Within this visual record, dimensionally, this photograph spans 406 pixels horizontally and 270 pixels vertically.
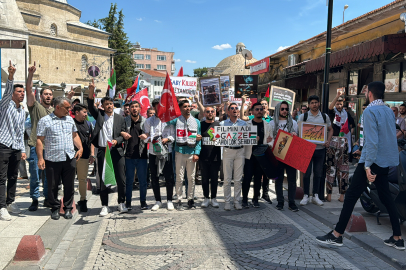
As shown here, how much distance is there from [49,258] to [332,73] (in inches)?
675

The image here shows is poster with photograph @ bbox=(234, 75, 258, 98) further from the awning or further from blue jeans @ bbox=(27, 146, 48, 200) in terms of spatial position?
blue jeans @ bbox=(27, 146, 48, 200)

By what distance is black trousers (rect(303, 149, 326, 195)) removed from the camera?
7062mm

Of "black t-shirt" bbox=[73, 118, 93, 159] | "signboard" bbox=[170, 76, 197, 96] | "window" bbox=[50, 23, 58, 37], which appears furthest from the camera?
"window" bbox=[50, 23, 58, 37]

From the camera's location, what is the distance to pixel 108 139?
254 inches

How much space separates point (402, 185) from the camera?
4.95m

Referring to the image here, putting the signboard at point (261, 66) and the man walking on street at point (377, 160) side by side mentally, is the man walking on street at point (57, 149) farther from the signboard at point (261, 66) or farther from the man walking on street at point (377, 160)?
the signboard at point (261, 66)

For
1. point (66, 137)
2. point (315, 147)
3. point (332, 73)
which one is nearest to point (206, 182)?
point (315, 147)

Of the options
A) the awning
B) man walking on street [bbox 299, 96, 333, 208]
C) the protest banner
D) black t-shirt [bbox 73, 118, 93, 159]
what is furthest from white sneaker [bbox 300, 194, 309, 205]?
the awning

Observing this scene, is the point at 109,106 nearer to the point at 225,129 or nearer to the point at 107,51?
the point at 225,129

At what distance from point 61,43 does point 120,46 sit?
11479 millimetres

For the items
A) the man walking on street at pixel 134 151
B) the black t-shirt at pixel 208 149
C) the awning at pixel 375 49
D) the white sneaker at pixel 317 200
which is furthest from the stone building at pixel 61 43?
the white sneaker at pixel 317 200

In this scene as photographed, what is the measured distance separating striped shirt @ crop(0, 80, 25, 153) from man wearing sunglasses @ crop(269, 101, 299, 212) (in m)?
4.69

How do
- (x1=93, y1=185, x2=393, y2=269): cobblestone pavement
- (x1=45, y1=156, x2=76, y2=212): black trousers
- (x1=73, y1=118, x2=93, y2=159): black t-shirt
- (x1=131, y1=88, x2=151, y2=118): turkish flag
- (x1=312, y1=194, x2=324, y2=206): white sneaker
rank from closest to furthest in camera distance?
(x1=93, y1=185, x2=393, y2=269): cobblestone pavement < (x1=45, y1=156, x2=76, y2=212): black trousers < (x1=73, y1=118, x2=93, y2=159): black t-shirt < (x1=312, y1=194, x2=324, y2=206): white sneaker < (x1=131, y1=88, x2=151, y2=118): turkish flag

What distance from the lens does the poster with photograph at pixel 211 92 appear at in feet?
30.6
